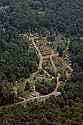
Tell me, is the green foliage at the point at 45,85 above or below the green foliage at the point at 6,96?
below

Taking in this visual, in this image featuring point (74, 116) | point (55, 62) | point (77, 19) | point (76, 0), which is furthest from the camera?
point (76, 0)

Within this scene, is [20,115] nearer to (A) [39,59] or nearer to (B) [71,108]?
(B) [71,108]

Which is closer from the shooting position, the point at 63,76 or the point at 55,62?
the point at 63,76

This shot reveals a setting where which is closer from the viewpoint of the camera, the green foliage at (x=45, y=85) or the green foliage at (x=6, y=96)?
the green foliage at (x=6, y=96)

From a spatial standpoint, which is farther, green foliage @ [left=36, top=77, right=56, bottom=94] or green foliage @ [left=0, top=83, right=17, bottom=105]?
green foliage @ [left=36, top=77, right=56, bottom=94]

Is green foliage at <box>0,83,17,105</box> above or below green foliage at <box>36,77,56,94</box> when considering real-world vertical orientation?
above

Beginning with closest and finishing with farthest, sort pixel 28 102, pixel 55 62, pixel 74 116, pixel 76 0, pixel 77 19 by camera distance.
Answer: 1. pixel 74 116
2. pixel 28 102
3. pixel 55 62
4. pixel 77 19
5. pixel 76 0

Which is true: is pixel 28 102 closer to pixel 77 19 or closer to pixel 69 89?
pixel 69 89

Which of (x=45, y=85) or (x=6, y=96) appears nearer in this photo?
(x=6, y=96)

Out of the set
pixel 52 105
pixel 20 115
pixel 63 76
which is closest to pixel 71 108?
pixel 52 105

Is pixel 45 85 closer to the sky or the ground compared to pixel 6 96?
closer to the ground
